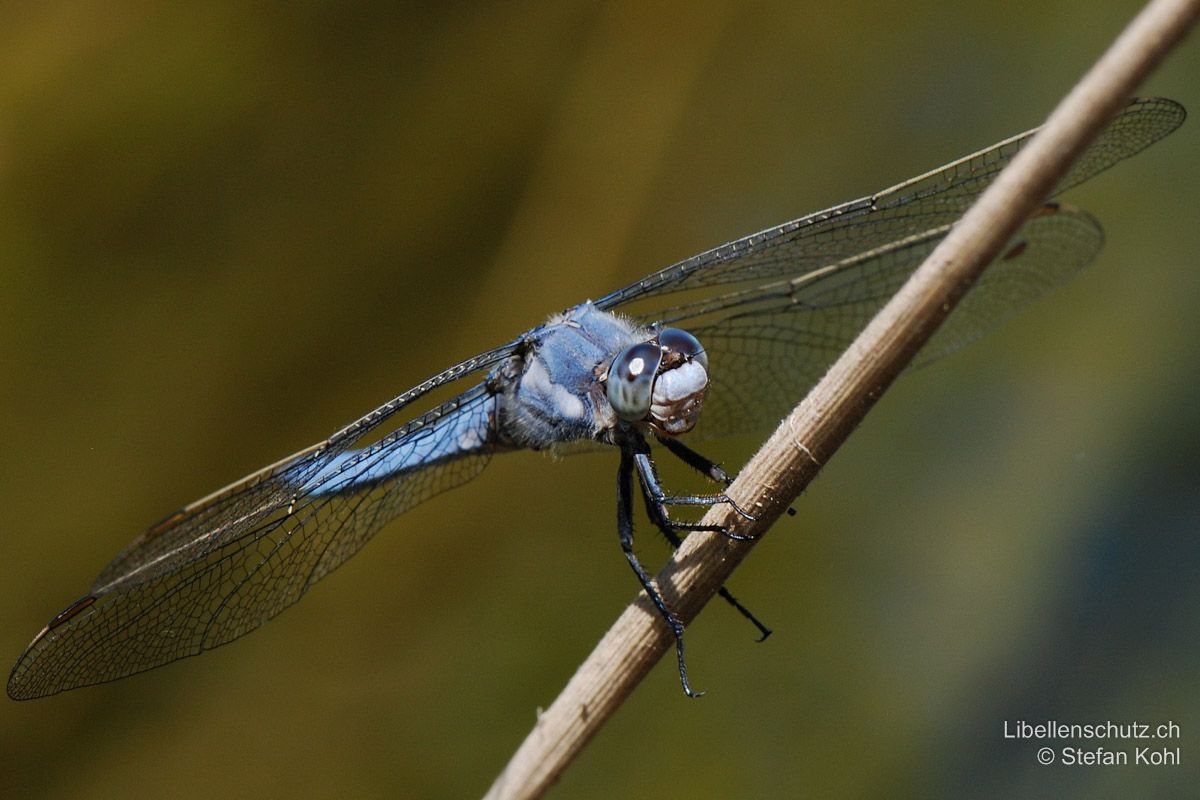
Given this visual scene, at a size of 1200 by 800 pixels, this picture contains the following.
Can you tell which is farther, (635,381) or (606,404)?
(606,404)

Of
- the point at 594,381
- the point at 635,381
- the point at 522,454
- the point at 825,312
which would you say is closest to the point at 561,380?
the point at 594,381

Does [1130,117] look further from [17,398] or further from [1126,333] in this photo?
[17,398]

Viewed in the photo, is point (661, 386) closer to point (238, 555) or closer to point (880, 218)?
point (880, 218)

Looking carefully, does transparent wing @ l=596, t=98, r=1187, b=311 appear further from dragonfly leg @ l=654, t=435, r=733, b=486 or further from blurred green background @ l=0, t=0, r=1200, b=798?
blurred green background @ l=0, t=0, r=1200, b=798

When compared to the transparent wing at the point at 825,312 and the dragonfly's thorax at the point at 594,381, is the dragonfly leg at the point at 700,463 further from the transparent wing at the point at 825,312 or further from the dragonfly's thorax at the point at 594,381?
the transparent wing at the point at 825,312

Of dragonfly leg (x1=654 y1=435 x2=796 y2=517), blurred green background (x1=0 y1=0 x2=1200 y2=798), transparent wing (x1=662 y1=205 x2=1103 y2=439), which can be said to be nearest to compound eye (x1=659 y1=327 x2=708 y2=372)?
dragonfly leg (x1=654 y1=435 x2=796 y2=517)
